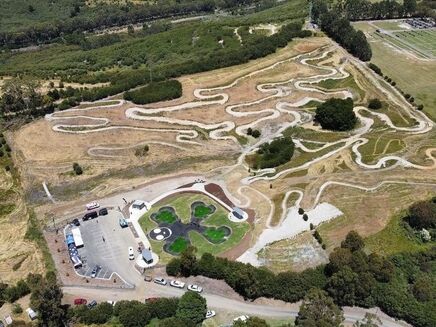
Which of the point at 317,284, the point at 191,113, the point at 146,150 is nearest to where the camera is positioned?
the point at 317,284

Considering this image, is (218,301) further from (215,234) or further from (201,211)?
(201,211)

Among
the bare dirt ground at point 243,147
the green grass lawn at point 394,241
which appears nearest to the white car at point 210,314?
the bare dirt ground at point 243,147

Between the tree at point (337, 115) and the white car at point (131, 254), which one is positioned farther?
the tree at point (337, 115)

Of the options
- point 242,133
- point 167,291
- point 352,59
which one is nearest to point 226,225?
point 167,291

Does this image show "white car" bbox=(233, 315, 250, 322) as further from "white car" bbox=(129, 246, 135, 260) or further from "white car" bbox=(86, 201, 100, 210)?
"white car" bbox=(86, 201, 100, 210)

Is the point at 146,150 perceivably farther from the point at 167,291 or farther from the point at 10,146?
the point at 167,291

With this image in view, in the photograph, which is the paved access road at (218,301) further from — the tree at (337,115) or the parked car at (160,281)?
the tree at (337,115)

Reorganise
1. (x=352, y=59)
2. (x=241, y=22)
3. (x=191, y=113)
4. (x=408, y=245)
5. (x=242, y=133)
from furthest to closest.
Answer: (x=241, y=22) → (x=352, y=59) → (x=191, y=113) → (x=242, y=133) → (x=408, y=245)

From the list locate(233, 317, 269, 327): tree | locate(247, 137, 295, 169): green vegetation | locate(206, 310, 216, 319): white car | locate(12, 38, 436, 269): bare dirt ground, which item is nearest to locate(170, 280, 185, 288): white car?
locate(206, 310, 216, 319): white car
